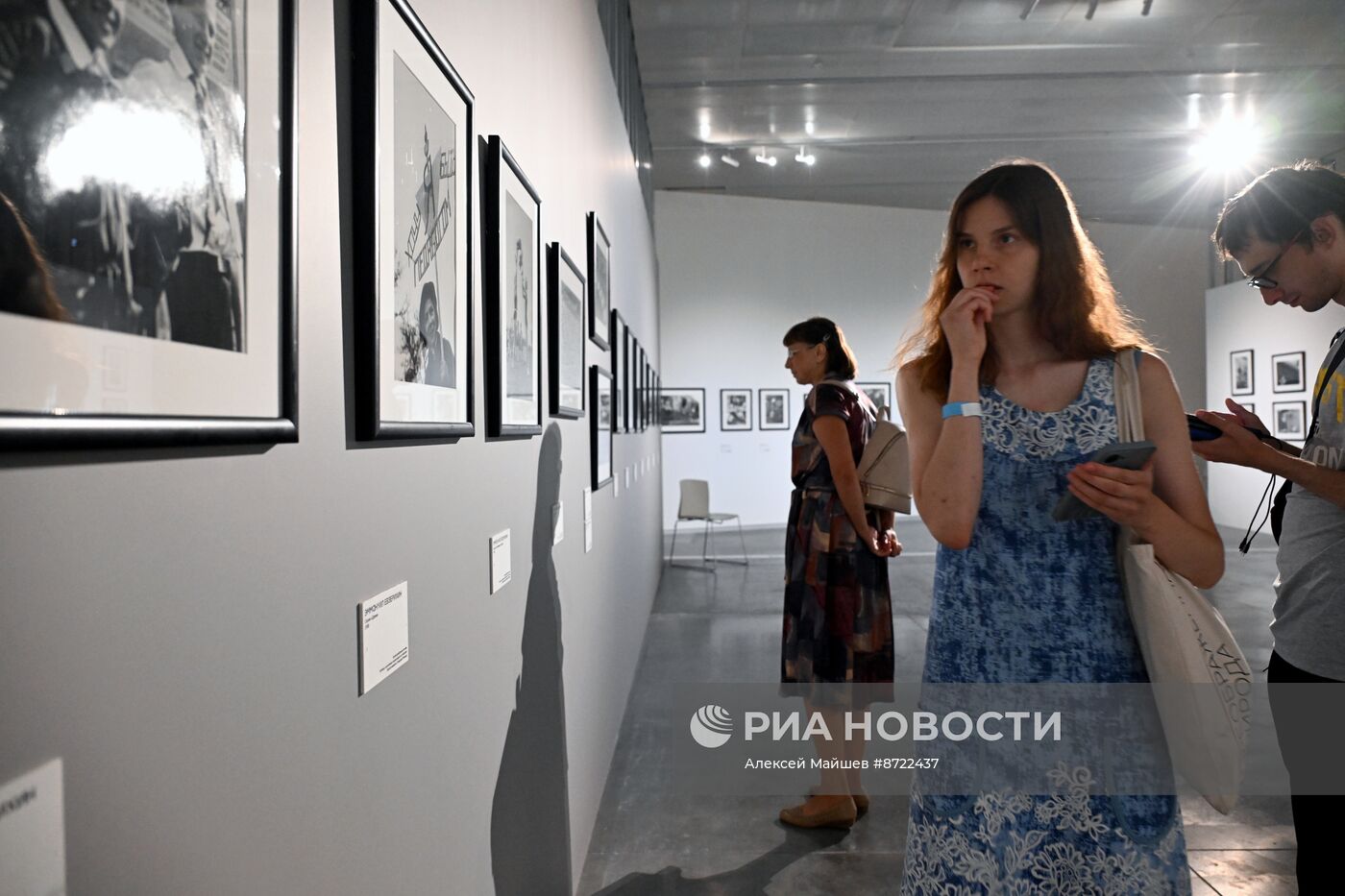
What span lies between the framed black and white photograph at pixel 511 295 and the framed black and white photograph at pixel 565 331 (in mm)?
204

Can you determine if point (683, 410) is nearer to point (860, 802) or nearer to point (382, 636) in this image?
point (860, 802)

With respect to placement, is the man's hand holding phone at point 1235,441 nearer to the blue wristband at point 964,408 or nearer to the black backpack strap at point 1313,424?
the black backpack strap at point 1313,424

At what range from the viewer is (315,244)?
1036mm

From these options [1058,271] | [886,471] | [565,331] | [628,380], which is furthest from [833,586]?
[628,380]

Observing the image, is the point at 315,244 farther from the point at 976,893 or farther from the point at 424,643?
the point at 976,893

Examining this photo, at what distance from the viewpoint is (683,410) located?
1449 cm

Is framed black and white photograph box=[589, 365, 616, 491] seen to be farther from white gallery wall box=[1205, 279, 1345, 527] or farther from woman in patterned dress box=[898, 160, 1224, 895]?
white gallery wall box=[1205, 279, 1345, 527]

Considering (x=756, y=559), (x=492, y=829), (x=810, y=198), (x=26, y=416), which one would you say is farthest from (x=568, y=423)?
(x=810, y=198)

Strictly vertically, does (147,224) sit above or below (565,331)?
below

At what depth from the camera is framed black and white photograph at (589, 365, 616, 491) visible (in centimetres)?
364

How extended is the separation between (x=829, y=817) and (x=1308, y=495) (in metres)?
2.19

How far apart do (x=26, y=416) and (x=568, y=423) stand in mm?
2511

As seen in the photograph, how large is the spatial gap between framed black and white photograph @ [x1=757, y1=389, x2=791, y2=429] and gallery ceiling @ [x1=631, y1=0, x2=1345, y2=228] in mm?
3531

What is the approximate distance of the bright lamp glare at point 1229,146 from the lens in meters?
11.2
